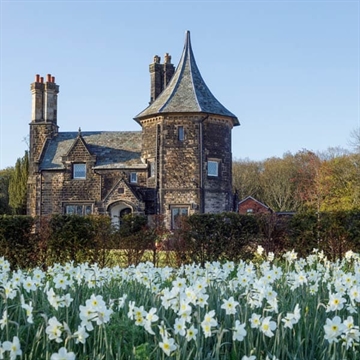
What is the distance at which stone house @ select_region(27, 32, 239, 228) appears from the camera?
108 ft

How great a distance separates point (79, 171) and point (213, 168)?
848 cm

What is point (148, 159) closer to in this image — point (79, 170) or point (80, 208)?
point (79, 170)

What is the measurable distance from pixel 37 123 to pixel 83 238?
A: 26485 mm

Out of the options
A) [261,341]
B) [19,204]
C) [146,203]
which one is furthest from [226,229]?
[19,204]

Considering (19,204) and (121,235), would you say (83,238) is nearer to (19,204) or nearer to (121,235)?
(121,235)

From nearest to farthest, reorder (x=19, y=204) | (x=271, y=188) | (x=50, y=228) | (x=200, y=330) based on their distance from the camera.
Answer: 1. (x=200, y=330)
2. (x=50, y=228)
3. (x=19, y=204)
4. (x=271, y=188)

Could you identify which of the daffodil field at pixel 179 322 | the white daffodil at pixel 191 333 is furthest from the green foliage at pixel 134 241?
the white daffodil at pixel 191 333

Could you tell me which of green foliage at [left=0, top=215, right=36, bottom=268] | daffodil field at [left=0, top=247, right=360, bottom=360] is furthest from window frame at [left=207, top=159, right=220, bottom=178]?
daffodil field at [left=0, top=247, right=360, bottom=360]

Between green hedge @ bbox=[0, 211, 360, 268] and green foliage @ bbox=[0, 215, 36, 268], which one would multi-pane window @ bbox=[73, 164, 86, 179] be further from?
green foliage @ bbox=[0, 215, 36, 268]

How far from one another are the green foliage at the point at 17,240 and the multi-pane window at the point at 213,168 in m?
21.0

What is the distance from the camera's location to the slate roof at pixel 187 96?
33.2 metres

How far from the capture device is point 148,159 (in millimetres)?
34406

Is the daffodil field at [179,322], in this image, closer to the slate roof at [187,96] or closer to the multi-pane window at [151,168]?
the slate roof at [187,96]

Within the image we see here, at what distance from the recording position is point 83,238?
42.1 feet
